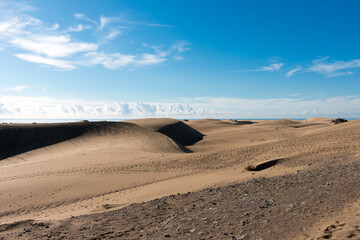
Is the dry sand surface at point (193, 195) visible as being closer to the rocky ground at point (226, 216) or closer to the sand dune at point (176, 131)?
the rocky ground at point (226, 216)

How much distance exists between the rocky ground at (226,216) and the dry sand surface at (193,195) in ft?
0.08

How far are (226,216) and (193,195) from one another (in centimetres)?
258

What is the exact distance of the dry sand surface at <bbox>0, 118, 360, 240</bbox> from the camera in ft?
18.3

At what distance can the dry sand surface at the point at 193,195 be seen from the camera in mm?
5583

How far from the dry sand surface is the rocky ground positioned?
0.02 meters

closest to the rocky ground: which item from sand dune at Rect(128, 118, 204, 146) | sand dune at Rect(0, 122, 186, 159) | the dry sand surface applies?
the dry sand surface

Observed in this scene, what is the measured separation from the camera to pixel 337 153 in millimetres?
13297

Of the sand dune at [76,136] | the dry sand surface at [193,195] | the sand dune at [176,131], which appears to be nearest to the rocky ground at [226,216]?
the dry sand surface at [193,195]

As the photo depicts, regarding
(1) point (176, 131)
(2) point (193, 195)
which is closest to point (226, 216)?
(2) point (193, 195)

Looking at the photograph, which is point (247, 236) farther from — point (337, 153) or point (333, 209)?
point (337, 153)

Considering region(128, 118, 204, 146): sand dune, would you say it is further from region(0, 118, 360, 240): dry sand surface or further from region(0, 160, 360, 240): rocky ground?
region(0, 160, 360, 240): rocky ground

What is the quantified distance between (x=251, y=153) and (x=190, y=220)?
11.8 meters

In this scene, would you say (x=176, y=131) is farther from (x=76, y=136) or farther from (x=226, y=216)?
(x=226, y=216)

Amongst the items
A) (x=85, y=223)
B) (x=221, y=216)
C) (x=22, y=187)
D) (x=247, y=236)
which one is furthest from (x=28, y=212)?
(x=247, y=236)
